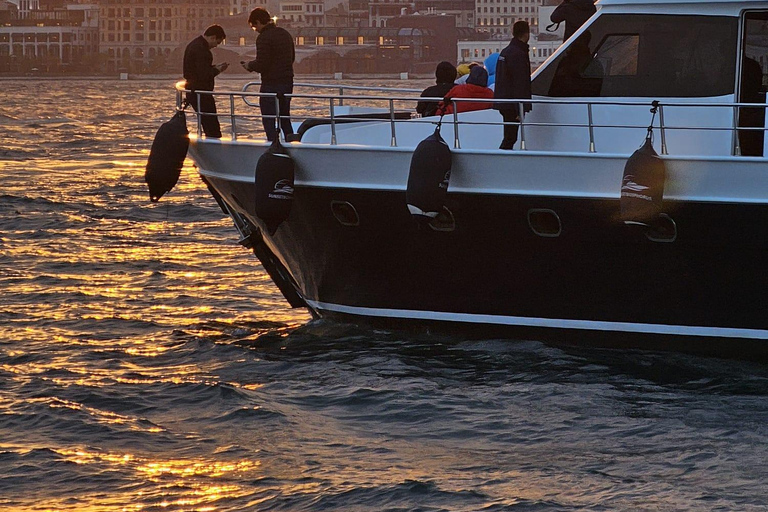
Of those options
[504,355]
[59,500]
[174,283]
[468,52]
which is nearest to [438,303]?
[504,355]

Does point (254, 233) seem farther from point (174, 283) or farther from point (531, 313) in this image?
point (174, 283)

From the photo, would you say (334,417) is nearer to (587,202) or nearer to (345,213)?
(345,213)

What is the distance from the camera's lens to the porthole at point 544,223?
9.77 meters

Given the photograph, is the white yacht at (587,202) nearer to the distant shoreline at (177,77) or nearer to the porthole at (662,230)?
the porthole at (662,230)

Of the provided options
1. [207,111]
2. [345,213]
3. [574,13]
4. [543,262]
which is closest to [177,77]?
[207,111]

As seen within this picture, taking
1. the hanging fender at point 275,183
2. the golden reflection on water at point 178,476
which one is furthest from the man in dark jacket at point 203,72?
the golden reflection on water at point 178,476

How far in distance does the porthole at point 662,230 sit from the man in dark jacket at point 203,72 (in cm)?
394

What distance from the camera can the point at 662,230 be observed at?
9.52m

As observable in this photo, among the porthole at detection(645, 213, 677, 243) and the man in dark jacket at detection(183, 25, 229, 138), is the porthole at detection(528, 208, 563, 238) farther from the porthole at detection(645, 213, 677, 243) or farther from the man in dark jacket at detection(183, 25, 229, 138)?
the man in dark jacket at detection(183, 25, 229, 138)

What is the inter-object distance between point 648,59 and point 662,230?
4.83 ft

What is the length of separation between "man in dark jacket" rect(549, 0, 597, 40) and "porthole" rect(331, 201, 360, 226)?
2.41 metres

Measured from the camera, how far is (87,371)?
1088cm

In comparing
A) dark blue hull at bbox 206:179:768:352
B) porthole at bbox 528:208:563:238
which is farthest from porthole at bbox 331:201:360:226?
porthole at bbox 528:208:563:238

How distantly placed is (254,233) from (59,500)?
4374mm
